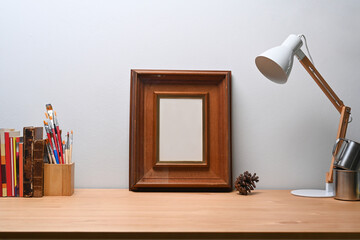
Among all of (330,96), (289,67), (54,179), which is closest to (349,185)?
(330,96)

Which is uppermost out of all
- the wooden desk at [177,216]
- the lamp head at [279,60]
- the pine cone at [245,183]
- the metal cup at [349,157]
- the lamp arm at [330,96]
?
the lamp head at [279,60]

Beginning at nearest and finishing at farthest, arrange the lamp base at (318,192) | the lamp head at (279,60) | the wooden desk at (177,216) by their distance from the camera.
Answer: the wooden desk at (177,216) < the lamp head at (279,60) < the lamp base at (318,192)

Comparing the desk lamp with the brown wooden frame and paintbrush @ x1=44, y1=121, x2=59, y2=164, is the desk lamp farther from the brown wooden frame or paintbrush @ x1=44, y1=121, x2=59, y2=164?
paintbrush @ x1=44, y1=121, x2=59, y2=164

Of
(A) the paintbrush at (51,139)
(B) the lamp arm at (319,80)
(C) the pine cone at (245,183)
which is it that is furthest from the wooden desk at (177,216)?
(B) the lamp arm at (319,80)

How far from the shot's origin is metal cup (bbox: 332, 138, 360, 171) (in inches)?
42.9

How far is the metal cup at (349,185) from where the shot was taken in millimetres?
1074

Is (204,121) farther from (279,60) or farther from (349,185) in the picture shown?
(349,185)

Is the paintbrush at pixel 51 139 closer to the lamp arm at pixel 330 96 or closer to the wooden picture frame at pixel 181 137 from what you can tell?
the wooden picture frame at pixel 181 137

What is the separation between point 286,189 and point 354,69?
0.52 m

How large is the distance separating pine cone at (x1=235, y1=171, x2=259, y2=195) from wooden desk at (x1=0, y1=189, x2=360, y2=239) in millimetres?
31

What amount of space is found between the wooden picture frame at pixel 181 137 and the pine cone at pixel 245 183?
0.05 meters

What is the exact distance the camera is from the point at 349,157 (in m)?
1.10

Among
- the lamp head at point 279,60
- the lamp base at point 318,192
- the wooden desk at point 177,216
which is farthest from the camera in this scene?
the lamp base at point 318,192

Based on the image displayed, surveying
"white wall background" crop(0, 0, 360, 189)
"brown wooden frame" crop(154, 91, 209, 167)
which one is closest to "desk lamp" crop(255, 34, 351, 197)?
"white wall background" crop(0, 0, 360, 189)
